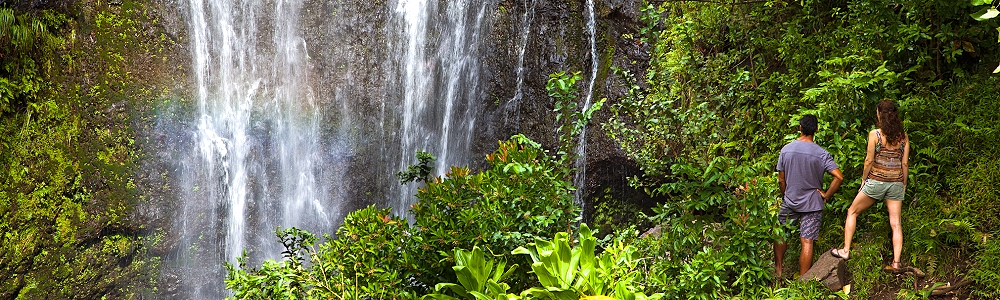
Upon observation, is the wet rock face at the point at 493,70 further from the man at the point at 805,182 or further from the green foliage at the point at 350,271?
the green foliage at the point at 350,271

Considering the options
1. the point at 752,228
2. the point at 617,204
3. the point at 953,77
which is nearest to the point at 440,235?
the point at 752,228

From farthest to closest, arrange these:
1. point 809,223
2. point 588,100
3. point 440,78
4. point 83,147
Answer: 1. point 440,78
2. point 588,100
3. point 83,147
4. point 809,223

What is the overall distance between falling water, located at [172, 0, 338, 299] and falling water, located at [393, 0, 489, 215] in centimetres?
152

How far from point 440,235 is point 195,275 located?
26.2 feet

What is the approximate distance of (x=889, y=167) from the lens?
5051 millimetres

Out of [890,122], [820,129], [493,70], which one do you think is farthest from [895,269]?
[493,70]

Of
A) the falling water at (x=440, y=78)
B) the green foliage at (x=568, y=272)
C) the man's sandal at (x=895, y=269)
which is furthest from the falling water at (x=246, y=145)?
the green foliage at (x=568, y=272)

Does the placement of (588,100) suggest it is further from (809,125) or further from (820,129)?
(809,125)

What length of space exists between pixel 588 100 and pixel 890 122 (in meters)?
5.92

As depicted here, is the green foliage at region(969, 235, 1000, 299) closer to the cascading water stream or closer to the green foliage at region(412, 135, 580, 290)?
the green foliage at region(412, 135, 580, 290)

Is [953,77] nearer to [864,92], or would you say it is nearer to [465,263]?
[864,92]

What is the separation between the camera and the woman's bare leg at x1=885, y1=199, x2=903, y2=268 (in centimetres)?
509

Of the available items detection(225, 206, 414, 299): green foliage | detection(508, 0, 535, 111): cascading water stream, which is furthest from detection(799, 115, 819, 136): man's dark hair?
detection(508, 0, 535, 111): cascading water stream

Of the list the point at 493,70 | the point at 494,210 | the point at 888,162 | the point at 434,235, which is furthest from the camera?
the point at 493,70
